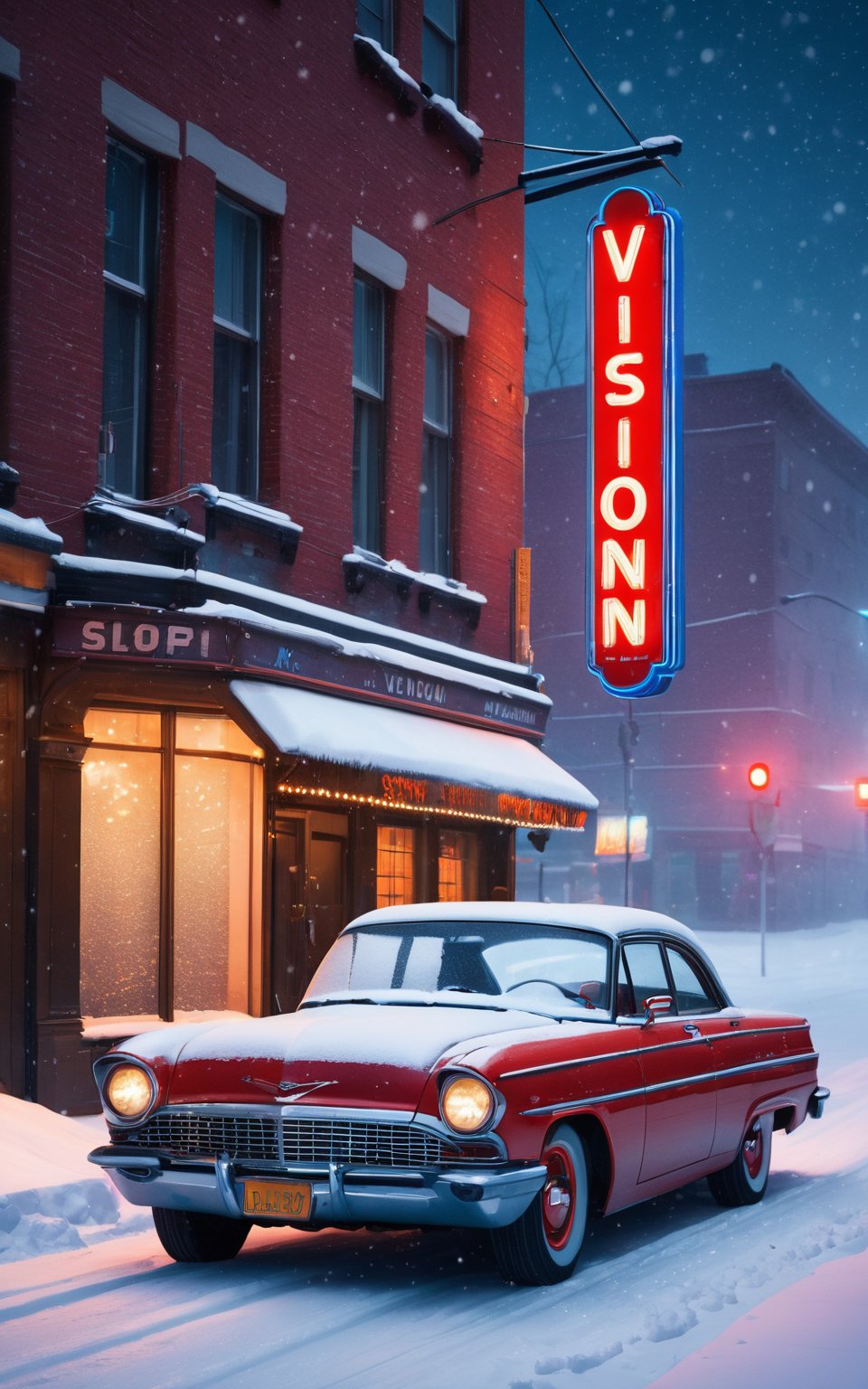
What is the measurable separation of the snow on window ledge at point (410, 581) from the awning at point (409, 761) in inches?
47.0

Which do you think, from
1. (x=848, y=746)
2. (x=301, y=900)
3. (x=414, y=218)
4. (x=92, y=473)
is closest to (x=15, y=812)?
(x=92, y=473)

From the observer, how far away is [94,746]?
508 inches

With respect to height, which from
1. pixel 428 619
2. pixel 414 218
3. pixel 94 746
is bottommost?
pixel 94 746

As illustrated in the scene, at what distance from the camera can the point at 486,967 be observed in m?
7.91

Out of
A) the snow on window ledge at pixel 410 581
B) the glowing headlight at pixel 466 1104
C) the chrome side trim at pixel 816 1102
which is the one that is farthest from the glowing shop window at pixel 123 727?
the glowing headlight at pixel 466 1104

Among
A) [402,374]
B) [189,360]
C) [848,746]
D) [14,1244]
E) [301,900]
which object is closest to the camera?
[14,1244]

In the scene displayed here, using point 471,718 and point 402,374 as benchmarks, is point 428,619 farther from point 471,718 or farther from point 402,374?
point 402,374

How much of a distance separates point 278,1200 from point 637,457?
12412 millimetres

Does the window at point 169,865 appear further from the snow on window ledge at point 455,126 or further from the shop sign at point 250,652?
the snow on window ledge at point 455,126

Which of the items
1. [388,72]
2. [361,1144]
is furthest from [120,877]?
[388,72]

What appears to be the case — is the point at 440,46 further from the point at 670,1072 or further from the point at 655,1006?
the point at 670,1072

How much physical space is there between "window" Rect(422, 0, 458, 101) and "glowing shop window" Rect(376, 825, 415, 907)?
7453 mm

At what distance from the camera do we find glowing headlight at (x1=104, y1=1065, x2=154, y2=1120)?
7.03 metres

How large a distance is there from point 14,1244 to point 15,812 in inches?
180
